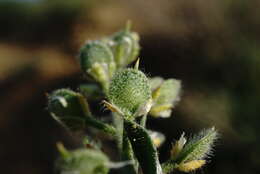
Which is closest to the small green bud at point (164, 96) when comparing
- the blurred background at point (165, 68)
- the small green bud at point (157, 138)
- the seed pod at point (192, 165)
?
the small green bud at point (157, 138)

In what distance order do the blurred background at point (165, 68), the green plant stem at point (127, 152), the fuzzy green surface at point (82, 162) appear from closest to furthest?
the fuzzy green surface at point (82, 162)
the green plant stem at point (127, 152)
the blurred background at point (165, 68)

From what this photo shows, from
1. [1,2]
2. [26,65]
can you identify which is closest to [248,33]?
[26,65]

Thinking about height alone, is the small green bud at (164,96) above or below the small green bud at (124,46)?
below

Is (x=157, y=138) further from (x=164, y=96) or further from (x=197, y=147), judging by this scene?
(x=197, y=147)

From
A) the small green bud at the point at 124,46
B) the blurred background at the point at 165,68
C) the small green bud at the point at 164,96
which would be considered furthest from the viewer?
the blurred background at the point at 165,68

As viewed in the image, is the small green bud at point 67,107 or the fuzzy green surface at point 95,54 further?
the fuzzy green surface at point 95,54

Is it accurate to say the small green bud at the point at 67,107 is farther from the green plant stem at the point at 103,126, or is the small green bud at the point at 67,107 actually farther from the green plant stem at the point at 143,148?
the green plant stem at the point at 143,148

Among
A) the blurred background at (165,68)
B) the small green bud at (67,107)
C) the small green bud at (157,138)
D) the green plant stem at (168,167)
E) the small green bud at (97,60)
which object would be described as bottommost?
the blurred background at (165,68)

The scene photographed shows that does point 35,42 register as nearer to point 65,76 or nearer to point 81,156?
point 65,76
